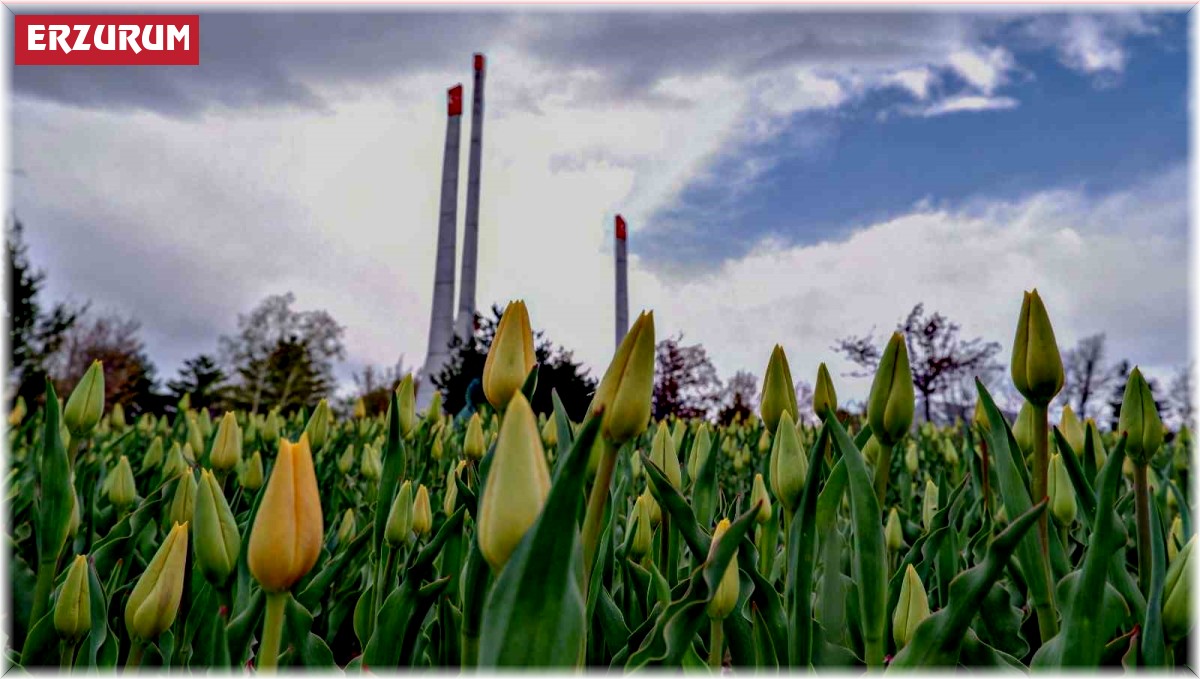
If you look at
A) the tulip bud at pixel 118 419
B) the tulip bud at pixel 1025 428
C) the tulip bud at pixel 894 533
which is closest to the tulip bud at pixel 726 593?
the tulip bud at pixel 894 533

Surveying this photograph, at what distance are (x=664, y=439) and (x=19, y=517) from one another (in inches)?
61.6

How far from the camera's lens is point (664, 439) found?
3.70 ft

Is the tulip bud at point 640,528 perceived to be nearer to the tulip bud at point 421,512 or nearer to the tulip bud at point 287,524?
the tulip bud at point 421,512

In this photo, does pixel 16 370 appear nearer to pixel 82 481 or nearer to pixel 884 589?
pixel 82 481

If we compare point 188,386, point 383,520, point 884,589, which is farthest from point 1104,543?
point 188,386

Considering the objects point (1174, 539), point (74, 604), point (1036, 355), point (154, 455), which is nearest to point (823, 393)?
point (1036, 355)

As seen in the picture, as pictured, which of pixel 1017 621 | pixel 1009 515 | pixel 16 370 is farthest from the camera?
pixel 16 370

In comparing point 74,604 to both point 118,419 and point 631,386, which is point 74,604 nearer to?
point 631,386

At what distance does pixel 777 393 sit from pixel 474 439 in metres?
0.66

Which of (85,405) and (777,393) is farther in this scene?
(85,405)

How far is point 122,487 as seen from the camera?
5.01 ft

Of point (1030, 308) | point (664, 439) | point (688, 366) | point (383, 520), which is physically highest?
point (688, 366)

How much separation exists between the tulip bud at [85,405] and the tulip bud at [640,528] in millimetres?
846

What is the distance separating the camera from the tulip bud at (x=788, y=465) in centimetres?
89
